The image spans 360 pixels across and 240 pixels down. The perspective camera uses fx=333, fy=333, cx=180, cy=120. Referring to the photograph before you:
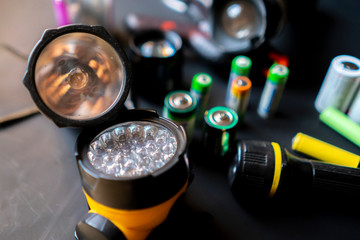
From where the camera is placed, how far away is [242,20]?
836 millimetres

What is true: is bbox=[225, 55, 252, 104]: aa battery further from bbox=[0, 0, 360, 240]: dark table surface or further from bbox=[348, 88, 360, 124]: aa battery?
bbox=[348, 88, 360, 124]: aa battery

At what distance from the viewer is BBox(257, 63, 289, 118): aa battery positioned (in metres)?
0.73

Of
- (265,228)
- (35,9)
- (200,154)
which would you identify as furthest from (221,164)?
(35,9)

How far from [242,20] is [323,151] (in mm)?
376

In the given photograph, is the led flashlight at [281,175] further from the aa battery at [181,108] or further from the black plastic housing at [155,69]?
the black plastic housing at [155,69]

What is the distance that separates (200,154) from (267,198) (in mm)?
167

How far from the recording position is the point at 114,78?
1.82 feet

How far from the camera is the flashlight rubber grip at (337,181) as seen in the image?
0.60 meters

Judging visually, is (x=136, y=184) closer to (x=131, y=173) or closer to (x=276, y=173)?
(x=131, y=173)

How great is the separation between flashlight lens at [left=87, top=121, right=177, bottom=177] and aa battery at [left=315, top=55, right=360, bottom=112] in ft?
1.39

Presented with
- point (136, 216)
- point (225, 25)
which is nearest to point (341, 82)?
point (225, 25)

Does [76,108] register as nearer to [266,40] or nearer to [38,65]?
[38,65]

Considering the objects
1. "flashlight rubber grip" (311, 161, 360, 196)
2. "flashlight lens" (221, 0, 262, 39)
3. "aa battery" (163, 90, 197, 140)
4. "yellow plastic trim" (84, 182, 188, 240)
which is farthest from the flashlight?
"yellow plastic trim" (84, 182, 188, 240)

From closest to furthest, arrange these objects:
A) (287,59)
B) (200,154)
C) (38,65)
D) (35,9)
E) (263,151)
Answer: (38,65) → (263,151) → (200,154) → (287,59) → (35,9)
